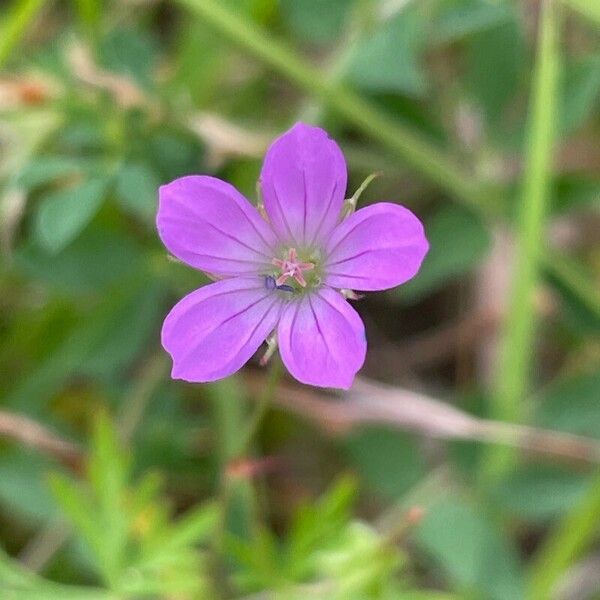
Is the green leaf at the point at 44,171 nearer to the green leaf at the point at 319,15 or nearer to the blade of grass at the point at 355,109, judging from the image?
the blade of grass at the point at 355,109

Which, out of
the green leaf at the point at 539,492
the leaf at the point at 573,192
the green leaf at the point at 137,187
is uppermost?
the leaf at the point at 573,192

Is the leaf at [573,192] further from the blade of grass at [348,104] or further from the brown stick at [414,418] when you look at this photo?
the brown stick at [414,418]

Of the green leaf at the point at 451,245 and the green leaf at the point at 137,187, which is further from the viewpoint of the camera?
the green leaf at the point at 451,245

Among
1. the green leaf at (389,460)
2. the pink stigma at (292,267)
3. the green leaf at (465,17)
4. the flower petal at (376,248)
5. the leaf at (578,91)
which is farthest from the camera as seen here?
the green leaf at (389,460)

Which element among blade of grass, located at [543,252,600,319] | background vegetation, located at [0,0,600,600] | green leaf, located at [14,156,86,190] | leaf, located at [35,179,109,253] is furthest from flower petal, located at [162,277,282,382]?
blade of grass, located at [543,252,600,319]

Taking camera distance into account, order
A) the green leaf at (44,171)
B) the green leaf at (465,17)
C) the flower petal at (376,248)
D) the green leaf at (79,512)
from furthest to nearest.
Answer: the green leaf at (465,17), the green leaf at (44,171), the green leaf at (79,512), the flower petal at (376,248)

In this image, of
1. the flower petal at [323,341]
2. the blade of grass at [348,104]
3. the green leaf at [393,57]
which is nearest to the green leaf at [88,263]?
the blade of grass at [348,104]

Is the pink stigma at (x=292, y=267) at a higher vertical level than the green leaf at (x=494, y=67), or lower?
lower

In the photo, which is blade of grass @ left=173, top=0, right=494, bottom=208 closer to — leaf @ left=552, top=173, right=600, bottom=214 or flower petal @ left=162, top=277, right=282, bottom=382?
leaf @ left=552, top=173, right=600, bottom=214
